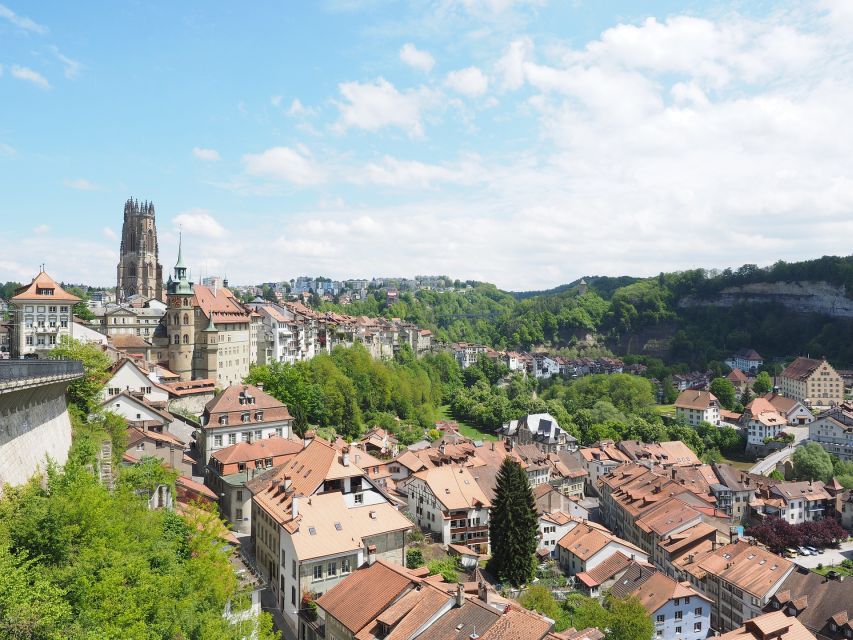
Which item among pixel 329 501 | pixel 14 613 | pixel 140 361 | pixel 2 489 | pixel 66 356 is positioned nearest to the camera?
pixel 14 613

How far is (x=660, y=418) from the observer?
8812 centimetres

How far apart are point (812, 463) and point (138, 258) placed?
89709 millimetres

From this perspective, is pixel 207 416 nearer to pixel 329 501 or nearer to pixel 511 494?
pixel 329 501

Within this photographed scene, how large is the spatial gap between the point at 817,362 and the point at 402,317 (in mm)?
81439

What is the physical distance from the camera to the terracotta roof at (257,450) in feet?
128

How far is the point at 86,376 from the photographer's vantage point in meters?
31.6

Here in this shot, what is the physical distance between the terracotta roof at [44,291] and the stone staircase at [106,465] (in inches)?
820

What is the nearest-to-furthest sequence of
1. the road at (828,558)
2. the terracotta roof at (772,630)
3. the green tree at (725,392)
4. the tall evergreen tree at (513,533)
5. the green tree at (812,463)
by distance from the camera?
the terracotta roof at (772,630) < the tall evergreen tree at (513,533) < the road at (828,558) < the green tree at (812,463) < the green tree at (725,392)

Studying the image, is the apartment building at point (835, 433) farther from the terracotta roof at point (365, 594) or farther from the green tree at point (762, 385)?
the terracotta roof at point (365, 594)

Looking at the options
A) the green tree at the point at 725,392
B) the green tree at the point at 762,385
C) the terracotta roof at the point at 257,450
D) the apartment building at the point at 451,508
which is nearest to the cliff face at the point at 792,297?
the green tree at the point at 762,385

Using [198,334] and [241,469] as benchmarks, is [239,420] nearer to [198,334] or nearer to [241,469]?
[241,469]

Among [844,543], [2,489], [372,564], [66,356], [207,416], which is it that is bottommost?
[844,543]

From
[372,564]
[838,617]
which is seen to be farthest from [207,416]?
[838,617]

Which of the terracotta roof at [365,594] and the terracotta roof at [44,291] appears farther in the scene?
the terracotta roof at [44,291]
